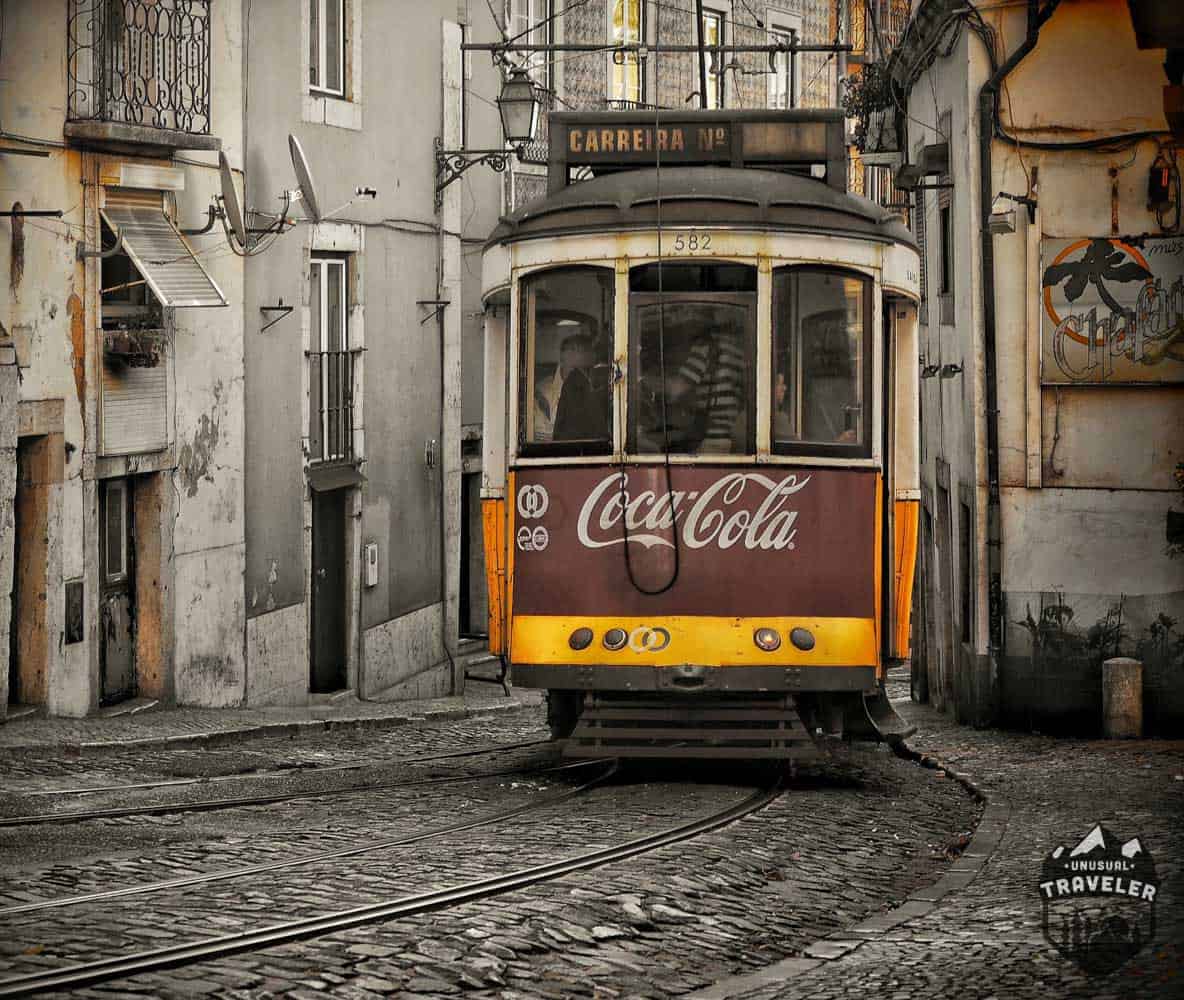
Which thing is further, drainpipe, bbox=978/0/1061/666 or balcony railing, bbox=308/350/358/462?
balcony railing, bbox=308/350/358/462

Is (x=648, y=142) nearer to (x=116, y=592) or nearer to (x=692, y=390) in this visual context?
(x=692, y=390)

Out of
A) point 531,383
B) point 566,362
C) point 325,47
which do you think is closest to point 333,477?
point 325,47

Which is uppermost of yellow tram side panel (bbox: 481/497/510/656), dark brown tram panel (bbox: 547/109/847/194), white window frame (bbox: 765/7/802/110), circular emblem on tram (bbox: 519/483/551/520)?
white window frame (bbox: 765/7/802/110)

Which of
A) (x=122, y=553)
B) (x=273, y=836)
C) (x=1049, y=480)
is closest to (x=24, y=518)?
(x=122, y=553)

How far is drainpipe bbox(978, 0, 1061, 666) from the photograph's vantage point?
16.4 metres

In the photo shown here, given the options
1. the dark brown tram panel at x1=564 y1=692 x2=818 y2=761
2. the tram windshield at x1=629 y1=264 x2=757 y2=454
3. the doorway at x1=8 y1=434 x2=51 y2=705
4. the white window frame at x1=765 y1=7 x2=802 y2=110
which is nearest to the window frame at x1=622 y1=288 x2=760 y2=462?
the tram windshield at x1=629 y1=264 x2=757 y2=454

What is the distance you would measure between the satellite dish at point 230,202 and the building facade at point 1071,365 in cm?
595

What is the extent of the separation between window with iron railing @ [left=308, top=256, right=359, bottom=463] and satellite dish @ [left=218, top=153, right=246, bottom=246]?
2.50 metres

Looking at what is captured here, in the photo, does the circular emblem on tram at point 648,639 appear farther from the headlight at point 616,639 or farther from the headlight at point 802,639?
the headlight at point 802,639

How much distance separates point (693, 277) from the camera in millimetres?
11422

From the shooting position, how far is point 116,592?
16.1 m

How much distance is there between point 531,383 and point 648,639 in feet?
5.25

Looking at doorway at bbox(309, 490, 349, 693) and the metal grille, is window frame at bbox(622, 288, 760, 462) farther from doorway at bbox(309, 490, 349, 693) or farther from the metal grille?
doorway at bbox(309, 490, 349, 693)

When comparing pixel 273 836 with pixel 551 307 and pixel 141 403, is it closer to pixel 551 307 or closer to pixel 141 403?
pixel 551 307
